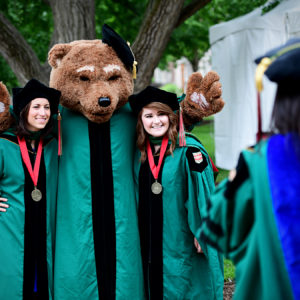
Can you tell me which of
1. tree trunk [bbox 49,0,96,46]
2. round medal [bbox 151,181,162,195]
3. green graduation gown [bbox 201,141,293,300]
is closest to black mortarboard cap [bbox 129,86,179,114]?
round medal [bbox 151,181,162,195]

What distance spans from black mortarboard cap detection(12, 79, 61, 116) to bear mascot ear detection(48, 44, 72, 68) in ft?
1.09

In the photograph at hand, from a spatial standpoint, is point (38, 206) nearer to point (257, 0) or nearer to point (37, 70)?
point (37, 70)

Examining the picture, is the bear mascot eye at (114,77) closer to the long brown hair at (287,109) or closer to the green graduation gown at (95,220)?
the green graduation gown at (95,220)

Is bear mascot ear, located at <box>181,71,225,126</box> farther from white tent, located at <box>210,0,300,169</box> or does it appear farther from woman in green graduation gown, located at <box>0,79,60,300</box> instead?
white tent, located at <box>210,0,300,169</box>

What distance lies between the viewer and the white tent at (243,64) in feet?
25.4

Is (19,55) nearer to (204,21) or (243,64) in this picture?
(243,64)

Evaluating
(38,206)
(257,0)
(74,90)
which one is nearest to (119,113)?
(74,90)

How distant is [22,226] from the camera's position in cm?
322

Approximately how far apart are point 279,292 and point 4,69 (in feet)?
34.5

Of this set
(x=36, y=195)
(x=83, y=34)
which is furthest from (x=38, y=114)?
(x=83, y=34)

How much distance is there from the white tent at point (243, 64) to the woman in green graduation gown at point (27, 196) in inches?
180

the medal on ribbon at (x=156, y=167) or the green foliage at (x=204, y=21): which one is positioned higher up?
the green foliage at (x=204, y=21)

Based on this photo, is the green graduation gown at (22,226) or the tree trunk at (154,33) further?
the tree trunk at (154,33)

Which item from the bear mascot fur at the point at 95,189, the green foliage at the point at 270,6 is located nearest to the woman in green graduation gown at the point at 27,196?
the bear mascot fur at the point at 95,189
